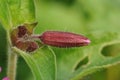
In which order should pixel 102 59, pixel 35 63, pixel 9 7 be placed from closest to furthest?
pixel 35 63, pixel 9 7, pixel 102 59

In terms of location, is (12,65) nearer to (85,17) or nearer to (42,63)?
(42,63)

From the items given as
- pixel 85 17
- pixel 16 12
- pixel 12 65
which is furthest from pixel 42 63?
pixel 85 17

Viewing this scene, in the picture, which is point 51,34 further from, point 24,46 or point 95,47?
point 95,47

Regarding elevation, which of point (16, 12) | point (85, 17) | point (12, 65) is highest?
point (16, 12)

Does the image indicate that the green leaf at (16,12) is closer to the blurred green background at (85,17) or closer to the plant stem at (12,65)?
the plant stem at (12,65)

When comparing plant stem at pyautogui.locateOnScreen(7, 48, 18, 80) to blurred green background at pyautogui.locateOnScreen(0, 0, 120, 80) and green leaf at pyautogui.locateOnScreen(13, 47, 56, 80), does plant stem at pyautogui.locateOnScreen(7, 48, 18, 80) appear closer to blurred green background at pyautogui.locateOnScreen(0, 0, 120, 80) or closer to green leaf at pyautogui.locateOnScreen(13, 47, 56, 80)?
green leaf at pyautogui.locateOnScreen(13, 47, 56, 80)

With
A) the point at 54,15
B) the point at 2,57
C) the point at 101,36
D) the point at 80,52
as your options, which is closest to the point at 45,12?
the point at 54,15

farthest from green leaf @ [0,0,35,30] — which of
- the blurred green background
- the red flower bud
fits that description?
the blurred green background
